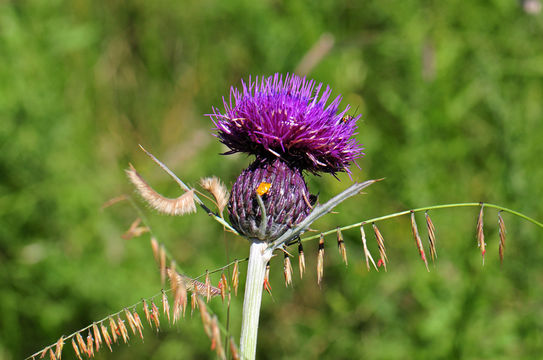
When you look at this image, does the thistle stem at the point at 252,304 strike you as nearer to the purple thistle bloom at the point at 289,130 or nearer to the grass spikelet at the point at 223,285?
the grass spikelet at the point at 223,285

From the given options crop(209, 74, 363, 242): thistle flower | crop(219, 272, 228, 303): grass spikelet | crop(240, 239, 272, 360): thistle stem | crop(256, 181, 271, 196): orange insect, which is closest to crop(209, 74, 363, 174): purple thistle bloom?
crop(209, 74, 363, 242): thistle flower

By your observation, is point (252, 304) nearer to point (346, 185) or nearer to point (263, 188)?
point (263, 188)

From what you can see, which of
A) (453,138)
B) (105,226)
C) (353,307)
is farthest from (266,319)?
(453,138)

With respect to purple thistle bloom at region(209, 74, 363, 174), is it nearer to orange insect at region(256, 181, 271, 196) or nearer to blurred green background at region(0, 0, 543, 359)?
orange insect at region(256, 181, 271, 196)

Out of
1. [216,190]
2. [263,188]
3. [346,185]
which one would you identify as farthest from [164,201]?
[346,185]

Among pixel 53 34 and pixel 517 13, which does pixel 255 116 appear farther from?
pixel 517 13
